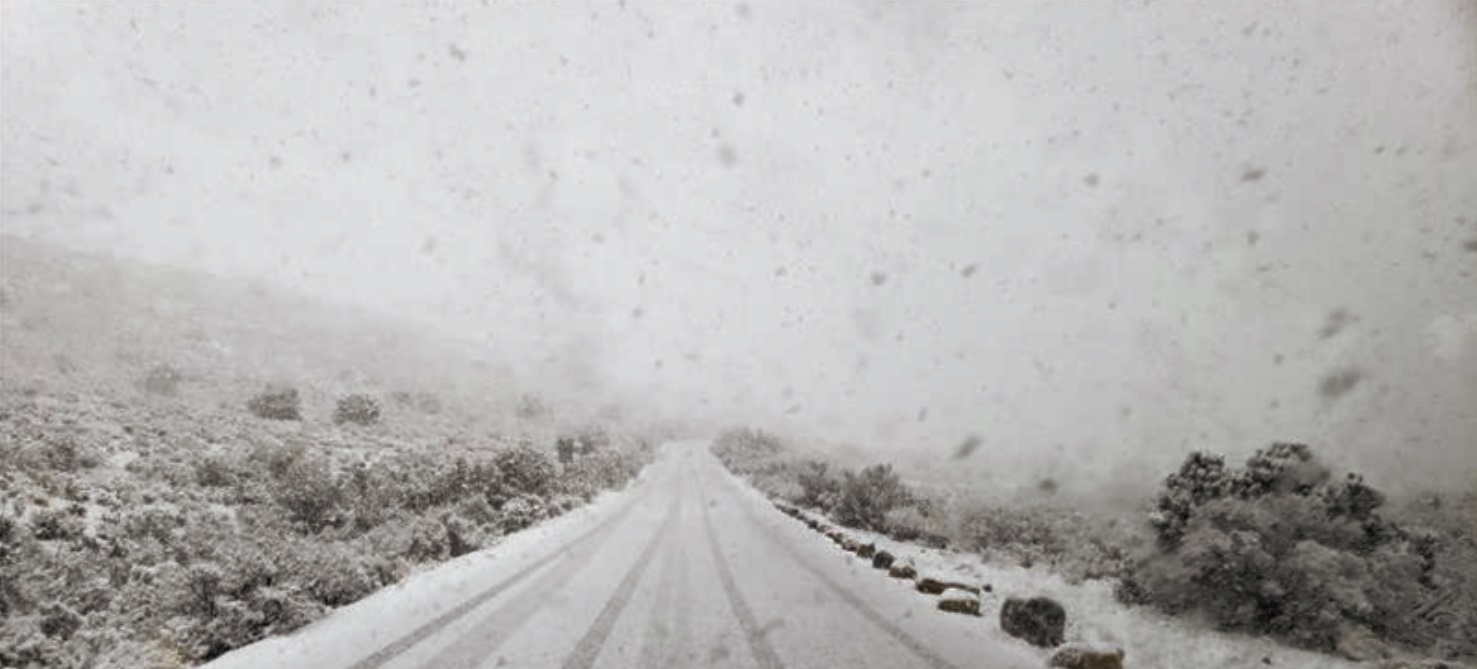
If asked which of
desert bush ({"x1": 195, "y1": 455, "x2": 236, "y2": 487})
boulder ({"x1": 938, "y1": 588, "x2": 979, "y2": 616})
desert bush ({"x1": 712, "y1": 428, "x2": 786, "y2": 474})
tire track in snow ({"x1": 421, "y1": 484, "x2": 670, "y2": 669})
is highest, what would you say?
desert bush ({"x1": 712, "y1": 428, "x2": 786, "y2": 474})

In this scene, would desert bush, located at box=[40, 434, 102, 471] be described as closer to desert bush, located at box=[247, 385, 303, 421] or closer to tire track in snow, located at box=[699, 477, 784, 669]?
tire track in snow, located at box=[699, 477, 784, 669]

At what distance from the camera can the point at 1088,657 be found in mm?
7582

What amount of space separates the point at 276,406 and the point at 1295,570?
34673 millimetres

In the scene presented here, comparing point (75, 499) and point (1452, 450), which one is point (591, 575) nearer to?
point (75, 499)

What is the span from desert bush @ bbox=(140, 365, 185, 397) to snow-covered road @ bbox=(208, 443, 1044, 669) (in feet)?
81.3

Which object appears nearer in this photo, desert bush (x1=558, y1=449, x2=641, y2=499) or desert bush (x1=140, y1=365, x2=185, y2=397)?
desert bush (x1=558, y1=449, x2=641, y2=499)

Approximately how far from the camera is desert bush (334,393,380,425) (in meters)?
36.2

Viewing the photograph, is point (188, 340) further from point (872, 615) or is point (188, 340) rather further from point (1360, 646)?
point (1360, 646)

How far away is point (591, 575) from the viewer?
13.9 m

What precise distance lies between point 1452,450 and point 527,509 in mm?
48391

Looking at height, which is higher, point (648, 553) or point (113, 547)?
point (648, 553)

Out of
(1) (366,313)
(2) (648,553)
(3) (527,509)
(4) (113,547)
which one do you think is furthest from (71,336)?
(1) (366,313)

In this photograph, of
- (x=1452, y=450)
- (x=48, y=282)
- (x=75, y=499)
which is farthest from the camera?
(x=48, y=282)

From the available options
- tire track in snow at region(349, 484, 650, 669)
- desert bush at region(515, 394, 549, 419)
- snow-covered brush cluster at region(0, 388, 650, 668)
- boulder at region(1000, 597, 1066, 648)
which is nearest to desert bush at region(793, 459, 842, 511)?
snow-covered brush cluster at region(0, 388, 650, 668)
